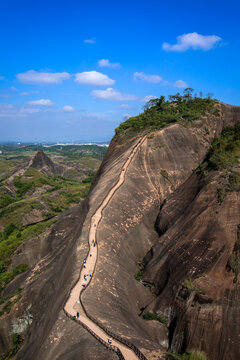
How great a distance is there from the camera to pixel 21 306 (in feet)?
82.9

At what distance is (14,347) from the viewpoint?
2356cm

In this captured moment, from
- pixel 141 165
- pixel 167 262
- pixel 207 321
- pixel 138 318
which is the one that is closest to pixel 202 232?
pixel 167 262

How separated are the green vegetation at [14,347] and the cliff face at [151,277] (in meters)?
2.26

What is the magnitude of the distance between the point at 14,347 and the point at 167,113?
46286 mm

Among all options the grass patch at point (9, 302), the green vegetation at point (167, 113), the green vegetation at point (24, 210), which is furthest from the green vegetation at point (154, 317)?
the green vegetation at point (167, 113)

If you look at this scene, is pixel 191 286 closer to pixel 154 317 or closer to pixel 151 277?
pixel 154 317

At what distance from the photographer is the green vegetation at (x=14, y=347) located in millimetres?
22902

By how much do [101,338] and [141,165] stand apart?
2776 cm

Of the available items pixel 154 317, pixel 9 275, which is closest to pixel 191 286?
pixel 154 317

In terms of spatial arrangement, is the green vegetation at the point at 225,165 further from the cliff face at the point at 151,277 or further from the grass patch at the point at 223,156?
the cliff face at the point at 151,277

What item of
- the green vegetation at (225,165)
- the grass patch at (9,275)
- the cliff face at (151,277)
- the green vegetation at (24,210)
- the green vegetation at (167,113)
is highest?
the green vegetation at (167,113)

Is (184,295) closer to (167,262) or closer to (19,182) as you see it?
(167,262)

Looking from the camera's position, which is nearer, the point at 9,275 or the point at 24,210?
the point at 9,275

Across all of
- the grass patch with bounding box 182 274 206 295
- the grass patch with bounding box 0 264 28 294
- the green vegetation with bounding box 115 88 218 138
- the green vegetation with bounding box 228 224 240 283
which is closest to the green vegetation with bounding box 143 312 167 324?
the grass patch with bounding box 182 274 206 295
